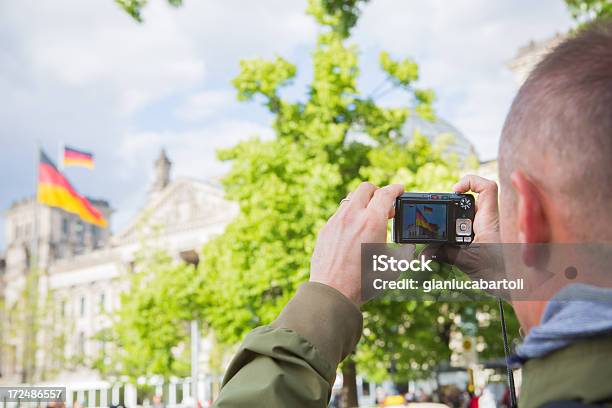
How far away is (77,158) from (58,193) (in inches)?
159

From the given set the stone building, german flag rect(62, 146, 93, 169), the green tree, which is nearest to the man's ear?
the green tree

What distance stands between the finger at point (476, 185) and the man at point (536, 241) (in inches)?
11.2

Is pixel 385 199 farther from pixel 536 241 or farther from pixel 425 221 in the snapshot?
pixel 536 241

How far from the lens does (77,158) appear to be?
35.1 metres

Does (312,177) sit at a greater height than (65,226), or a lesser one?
lesser

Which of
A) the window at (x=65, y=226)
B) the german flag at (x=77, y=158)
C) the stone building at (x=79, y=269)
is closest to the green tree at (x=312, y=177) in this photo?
the german flag at (x=77, y=158)

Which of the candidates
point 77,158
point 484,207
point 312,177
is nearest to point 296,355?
point 484,207

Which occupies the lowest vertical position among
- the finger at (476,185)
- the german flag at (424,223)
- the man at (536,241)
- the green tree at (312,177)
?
the man at (536,241)

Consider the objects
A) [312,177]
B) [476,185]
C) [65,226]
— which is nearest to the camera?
[476,185]

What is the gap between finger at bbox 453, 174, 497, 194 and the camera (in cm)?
160

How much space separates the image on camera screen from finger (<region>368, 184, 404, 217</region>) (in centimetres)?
5

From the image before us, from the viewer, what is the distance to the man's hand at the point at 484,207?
4.87ft

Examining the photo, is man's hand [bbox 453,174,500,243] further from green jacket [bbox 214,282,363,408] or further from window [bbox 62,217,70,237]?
window [bbox 62,217,70,237]

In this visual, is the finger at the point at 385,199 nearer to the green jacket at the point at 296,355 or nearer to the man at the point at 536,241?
the man at the point at 536,241
